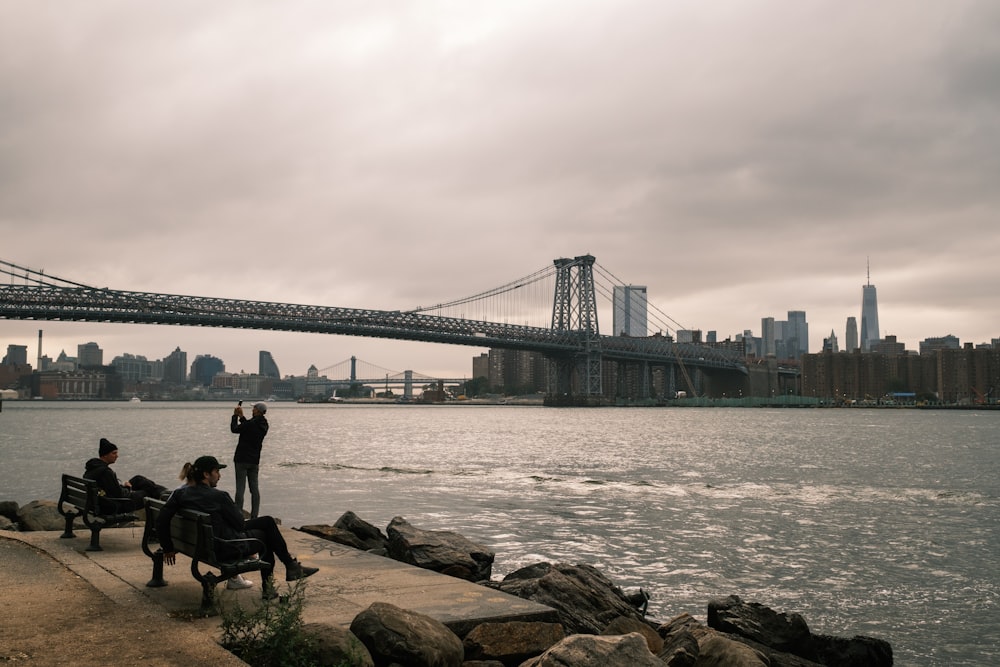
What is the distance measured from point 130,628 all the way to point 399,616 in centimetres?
183

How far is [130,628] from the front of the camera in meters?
5.65

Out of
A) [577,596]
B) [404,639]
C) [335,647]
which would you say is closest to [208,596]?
[335,647]

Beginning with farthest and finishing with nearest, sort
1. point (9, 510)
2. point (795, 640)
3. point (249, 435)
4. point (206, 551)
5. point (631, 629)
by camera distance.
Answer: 1. point (9, 510)
2. point (249, 435)
3. point (795, 640)
4. point (631, 629)
5. point (206, 551)

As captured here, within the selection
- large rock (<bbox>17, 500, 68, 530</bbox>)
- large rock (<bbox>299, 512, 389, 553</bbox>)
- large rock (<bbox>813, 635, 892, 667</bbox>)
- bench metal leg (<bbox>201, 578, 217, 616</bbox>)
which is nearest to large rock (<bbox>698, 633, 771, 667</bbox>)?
large rock (<bbox>813, 635, 892, 667</bbox>)

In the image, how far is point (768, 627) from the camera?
8477 mm

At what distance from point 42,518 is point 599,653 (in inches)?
343

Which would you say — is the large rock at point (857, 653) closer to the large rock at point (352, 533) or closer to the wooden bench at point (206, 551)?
the large rock at point (352, 533)

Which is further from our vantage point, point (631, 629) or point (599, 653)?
point (631, 629)

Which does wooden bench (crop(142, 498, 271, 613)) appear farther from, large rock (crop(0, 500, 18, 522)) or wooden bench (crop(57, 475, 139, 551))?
large rock (crop(0, 500, 18, 522))

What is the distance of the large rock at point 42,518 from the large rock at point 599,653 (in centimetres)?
780

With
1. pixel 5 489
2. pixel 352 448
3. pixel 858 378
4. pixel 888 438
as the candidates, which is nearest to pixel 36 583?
pixel 5 489

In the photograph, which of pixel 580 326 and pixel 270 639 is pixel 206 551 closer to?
pixel 270 639

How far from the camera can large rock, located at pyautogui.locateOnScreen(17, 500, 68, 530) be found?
10688 millimetres

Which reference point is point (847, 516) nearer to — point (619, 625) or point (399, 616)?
point (619, 625)
